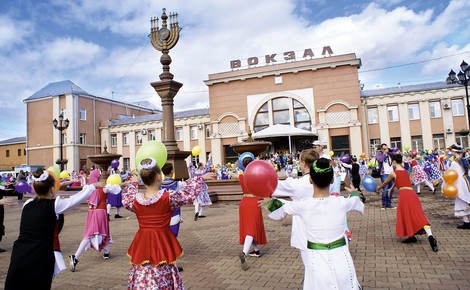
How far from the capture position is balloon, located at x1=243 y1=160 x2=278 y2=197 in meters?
3.24

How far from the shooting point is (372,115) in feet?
112

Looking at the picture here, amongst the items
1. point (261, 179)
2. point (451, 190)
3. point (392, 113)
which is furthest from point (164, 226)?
point (392, 113)

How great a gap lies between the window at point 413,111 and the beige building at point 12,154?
175 feet

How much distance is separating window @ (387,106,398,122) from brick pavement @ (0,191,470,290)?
88.4 ft

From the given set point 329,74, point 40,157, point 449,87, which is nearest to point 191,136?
point 329,74

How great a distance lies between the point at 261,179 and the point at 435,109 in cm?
3551

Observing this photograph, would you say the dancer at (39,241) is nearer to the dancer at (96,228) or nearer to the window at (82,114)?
the dancer at (96,228)

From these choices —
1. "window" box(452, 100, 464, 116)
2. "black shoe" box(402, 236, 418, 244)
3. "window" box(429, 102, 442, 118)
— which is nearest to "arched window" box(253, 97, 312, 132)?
"window" box(429, 102, 442, 118)

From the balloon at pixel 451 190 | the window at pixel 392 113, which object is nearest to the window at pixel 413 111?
the window at pixel 392 113

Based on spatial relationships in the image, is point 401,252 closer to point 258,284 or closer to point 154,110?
point 258,284

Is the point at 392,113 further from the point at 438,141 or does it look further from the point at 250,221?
the point at 250,221

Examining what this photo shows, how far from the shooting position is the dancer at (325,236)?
284 centimetres

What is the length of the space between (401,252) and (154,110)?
5570 centimetres

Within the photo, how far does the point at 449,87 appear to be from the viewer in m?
31.8
